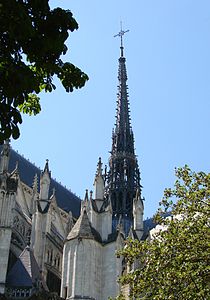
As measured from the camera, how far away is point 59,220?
3322cm

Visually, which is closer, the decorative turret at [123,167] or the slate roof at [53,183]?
the slate roof at [53,183]

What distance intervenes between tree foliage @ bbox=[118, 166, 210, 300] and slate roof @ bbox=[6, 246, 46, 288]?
10.5m

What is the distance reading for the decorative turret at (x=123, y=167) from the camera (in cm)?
4038

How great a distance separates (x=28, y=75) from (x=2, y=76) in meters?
0.31

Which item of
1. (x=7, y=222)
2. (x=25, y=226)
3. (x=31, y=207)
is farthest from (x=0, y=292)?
(x=31, y=207)

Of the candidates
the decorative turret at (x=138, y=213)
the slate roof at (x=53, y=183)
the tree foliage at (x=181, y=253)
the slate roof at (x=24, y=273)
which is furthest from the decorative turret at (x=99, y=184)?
the tree foliage at (x=181, y=253)

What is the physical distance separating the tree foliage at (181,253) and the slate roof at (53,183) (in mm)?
24113

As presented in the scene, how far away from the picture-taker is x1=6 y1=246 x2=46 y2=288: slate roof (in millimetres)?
21891

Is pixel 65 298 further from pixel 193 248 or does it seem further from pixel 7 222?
pixel 193 248

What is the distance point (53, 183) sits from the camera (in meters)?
41.7

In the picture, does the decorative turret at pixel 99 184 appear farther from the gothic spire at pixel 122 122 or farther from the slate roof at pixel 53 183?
the gothic spire at pixel 122 122

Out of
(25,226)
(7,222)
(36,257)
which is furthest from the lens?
(25,226)

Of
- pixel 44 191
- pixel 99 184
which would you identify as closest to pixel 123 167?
pixel 99 184

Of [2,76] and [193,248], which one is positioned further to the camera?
[193,248]
